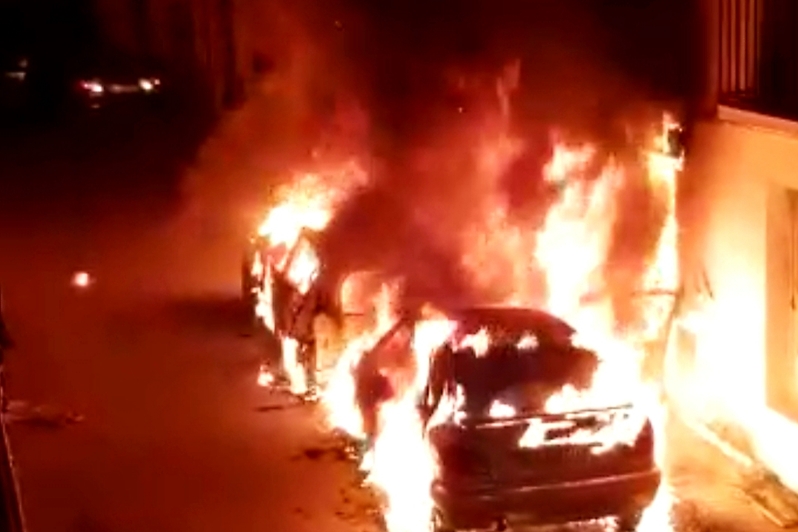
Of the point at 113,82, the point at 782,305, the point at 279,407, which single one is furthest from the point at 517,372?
the point at 113,82

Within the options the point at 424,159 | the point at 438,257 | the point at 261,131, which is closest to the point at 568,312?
the point at 438,257

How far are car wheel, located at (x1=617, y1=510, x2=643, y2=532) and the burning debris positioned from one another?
25 millimetres

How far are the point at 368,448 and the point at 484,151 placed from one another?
5.11m

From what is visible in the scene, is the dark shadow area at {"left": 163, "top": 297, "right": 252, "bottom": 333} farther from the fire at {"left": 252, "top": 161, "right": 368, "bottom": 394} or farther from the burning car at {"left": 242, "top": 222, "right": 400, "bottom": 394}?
the burning car at {"left": 242, "top": 222, "right": 400, "bottom": 394}

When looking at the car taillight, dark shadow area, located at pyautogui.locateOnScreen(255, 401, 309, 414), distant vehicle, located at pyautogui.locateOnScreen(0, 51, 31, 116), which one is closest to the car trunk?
the car taillight

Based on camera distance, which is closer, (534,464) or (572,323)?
(534,464)

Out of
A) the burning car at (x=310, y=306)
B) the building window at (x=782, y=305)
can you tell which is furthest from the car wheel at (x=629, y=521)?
the burning car at (x=310, y=306)

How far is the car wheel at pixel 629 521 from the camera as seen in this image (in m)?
9.95

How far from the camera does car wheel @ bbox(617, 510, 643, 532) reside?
995 centimetres

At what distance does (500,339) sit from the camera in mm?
10586

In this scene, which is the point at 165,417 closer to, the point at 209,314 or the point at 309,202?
the point at 209,314

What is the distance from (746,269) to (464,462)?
12.0 ft

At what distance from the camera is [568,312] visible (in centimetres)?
1395

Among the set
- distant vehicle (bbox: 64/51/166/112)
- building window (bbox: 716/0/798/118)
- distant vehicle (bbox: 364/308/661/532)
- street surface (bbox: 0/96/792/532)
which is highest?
building window (bbox: 716/0/798/118)
